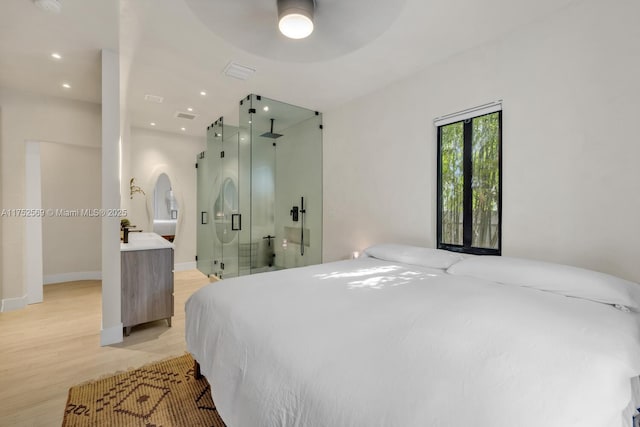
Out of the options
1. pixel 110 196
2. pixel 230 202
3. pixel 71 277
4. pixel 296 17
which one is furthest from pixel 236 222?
pixel 296 17

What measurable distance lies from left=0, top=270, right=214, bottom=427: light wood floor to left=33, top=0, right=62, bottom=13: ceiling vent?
104 inches

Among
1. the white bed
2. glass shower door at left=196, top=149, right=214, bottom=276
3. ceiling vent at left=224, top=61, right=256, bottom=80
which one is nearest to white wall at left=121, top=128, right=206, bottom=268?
glass shower door at left=196, top=149, right=214, bottom=276

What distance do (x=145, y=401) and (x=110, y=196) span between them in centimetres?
178

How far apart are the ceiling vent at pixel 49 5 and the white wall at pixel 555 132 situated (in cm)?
299

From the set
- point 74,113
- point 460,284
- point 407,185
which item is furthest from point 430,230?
point 74,113

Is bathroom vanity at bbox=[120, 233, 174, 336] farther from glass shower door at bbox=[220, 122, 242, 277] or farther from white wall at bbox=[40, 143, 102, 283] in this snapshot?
white wall at bbox=[40, 143, 102, 283]

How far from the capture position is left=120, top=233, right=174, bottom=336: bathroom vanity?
2715 millimetres

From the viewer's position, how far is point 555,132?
2.10m

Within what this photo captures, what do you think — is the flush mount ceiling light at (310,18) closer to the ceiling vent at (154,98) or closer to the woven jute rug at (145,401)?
the woven jute rug at (145,401)

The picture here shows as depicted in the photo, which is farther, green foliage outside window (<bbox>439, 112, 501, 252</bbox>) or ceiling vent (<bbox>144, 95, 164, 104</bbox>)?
ceiling vent (<bbox>144, 95, 164, 104</bbox>)

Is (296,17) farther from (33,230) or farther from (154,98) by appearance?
(33,230)

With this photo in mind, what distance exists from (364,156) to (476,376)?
3030 millimetres

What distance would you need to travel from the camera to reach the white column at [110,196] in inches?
103

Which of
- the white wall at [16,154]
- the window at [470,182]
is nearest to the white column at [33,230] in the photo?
the white wall at [16,154]
